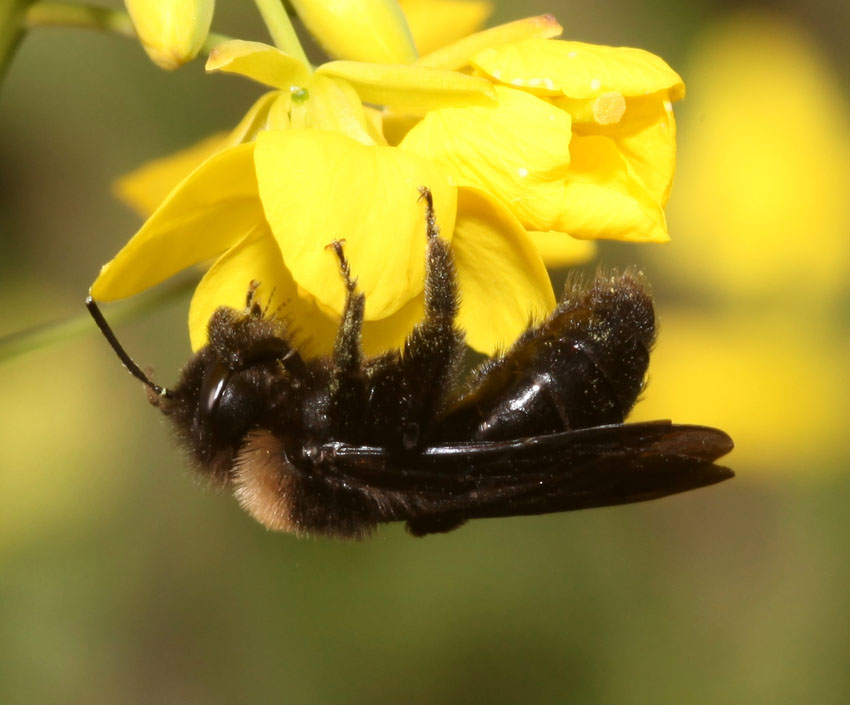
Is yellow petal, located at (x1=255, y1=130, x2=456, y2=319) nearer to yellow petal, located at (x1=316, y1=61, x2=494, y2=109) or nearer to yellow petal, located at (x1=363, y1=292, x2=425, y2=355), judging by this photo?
yellow petal, located at (x1=316, y1=61, x2=494, y2=109)

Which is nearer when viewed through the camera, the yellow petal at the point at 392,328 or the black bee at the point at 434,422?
the black bee at the point at 434,422

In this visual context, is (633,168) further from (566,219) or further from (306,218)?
(306,218)

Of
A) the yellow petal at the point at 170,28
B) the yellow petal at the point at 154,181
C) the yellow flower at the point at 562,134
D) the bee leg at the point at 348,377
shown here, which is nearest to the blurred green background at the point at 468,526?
the yellow petal at the point at 154,181

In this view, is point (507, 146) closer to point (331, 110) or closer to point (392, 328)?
point (331, 110)

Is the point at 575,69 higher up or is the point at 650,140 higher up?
the point at 575,69

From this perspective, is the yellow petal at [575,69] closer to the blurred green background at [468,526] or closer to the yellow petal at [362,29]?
the yellow petal at [362,29]

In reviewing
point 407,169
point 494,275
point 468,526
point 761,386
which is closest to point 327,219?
point 407,169

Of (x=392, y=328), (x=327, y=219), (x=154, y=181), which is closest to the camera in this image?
(x=327, y=219)
